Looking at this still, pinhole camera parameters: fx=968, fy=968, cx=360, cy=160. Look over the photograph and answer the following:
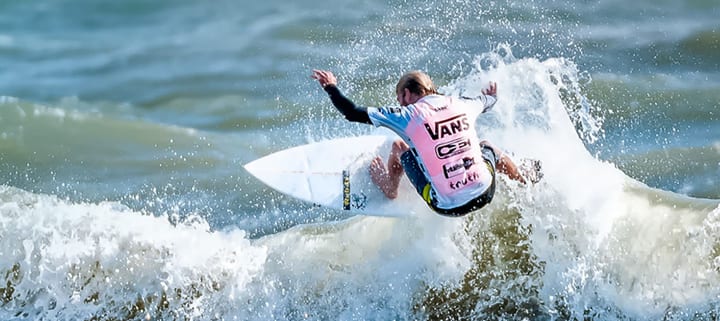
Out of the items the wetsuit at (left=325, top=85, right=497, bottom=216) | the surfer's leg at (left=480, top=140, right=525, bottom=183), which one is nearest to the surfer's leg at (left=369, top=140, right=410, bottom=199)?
the wetsuit at (left=325, top=85, right=497, bottom=216)

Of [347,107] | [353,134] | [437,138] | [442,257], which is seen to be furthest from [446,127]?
[353,134]

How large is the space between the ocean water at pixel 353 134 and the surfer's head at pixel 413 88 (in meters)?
1.00

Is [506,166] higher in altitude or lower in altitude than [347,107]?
lower

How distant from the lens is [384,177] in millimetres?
7691

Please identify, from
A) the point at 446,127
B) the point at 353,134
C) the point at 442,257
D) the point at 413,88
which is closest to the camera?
the point at 446,127

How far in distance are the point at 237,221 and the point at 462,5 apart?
6.65 metres

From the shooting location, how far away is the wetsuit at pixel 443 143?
6832mm

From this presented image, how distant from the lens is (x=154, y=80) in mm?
13492

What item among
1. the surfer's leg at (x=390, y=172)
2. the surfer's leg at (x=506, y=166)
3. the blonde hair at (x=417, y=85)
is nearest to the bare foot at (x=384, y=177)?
the surfer's leg at (x=390, y=172)

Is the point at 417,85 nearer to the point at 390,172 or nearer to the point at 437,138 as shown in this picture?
the point at 437,138

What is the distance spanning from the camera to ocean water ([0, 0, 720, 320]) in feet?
24.1

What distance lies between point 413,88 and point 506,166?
112 centimetres

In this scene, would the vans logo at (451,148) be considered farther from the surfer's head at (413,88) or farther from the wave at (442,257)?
the wave at (442,257)

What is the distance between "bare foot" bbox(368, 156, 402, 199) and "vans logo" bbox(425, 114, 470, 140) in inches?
33.8
